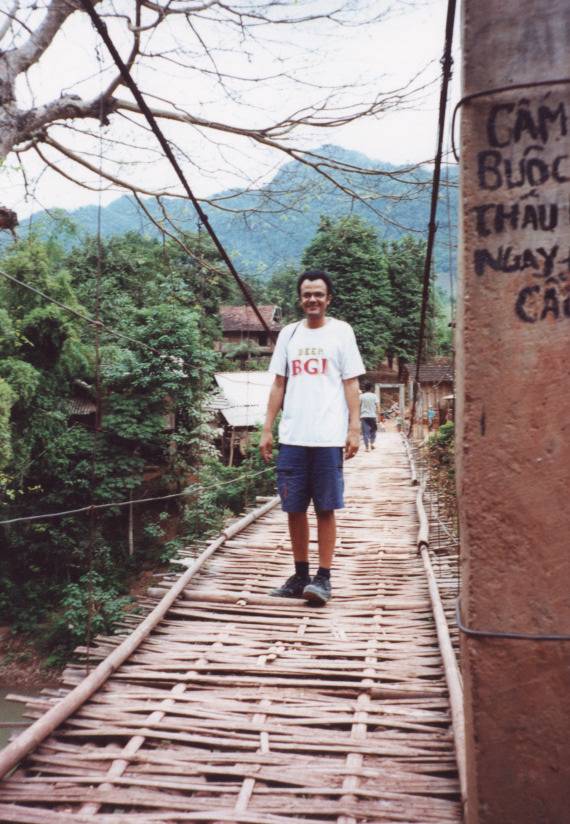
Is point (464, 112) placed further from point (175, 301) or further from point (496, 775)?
point (175, 301)

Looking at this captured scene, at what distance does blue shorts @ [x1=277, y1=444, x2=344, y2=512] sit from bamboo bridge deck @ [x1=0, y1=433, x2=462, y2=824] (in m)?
0.39

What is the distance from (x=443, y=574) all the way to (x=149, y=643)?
1.33 m

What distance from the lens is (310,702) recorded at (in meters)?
1.72

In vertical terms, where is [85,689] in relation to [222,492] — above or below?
above

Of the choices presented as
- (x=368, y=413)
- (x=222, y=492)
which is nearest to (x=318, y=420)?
(x=368, y=413)

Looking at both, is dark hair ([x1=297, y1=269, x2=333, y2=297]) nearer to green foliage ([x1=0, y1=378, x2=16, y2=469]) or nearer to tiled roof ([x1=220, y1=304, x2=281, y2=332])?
green foliage ([x1=0, y1=378, x2=16, y2=469])

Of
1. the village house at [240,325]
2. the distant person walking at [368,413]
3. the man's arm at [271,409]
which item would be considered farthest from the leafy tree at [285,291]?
the man's arm at [271,409]

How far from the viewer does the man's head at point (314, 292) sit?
8.07 ft

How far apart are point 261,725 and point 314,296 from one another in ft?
4.85

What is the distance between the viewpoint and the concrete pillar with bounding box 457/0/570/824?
1.01 metres

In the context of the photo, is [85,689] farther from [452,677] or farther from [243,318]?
[243,318]

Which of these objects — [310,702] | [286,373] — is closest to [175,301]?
[286,373]

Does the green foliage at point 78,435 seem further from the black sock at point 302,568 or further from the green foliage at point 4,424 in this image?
the black sock at point 302,568

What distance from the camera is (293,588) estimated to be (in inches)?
103
